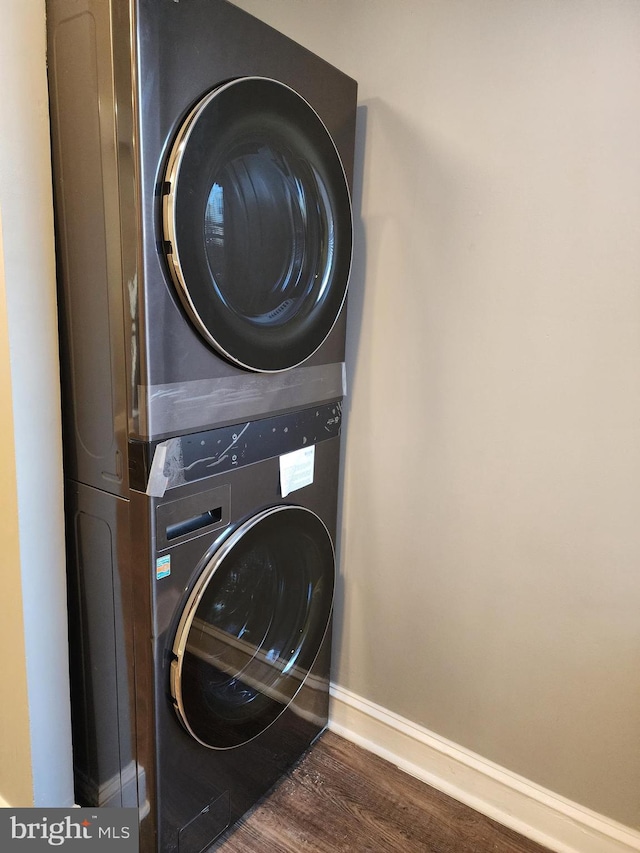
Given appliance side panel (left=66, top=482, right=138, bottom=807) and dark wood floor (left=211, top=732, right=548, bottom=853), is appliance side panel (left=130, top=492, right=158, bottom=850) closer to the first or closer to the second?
appliance side panel (left=66, top=482, right=138, bottom=807)

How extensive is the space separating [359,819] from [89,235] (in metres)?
1.46

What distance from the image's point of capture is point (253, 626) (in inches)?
53.5

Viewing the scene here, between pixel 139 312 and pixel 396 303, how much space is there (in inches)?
27.9

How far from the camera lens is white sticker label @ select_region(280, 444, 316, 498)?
1.35 metres

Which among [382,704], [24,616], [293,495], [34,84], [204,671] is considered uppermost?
[34,84]

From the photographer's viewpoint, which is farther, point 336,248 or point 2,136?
point 336,248

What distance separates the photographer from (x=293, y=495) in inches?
55.6

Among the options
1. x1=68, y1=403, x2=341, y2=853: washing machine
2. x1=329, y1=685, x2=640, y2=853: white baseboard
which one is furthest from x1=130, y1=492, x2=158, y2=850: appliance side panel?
x1=329, y1=685, x2=640, y2=853: white baseboard

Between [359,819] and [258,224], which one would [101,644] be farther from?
[258,224]

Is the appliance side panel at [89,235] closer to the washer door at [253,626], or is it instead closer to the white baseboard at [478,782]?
the washer door at [253,626]

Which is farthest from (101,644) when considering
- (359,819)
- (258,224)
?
(258,224)

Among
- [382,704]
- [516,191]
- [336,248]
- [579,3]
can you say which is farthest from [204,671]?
[579,3]

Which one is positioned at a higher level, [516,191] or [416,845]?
[516,191]

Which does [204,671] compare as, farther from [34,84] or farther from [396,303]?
[34,84]
